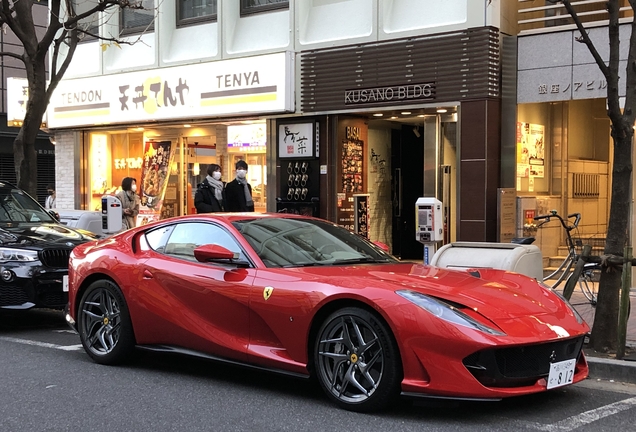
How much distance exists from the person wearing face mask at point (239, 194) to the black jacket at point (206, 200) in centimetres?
16

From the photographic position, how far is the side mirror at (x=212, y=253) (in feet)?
19.7

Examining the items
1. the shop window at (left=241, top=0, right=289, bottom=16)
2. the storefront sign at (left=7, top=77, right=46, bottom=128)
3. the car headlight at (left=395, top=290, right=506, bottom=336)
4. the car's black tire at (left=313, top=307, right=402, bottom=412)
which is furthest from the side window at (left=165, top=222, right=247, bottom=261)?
the storefront sign at (left=7, top=77, right=46, bottom=128)

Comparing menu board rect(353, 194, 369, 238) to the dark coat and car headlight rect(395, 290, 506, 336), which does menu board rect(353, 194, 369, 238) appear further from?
car headlight rect(395, 290, 506, 336)

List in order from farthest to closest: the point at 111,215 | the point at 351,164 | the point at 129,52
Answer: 1. the point at 129,52
2. the point at 351,164
3. the point at 111,215

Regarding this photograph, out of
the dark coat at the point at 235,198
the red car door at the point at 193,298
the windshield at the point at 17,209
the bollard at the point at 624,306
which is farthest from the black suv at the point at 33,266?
the bollard at the point at 624,306

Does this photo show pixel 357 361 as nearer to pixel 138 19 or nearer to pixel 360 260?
pixel 360 260

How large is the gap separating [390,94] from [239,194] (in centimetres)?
303

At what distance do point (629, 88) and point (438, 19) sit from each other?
19.7 feet

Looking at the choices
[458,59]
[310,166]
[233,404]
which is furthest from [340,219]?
[233,404]

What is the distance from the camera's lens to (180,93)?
16203mm

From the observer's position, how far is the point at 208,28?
52.9 ft

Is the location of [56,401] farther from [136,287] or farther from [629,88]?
[629,88]

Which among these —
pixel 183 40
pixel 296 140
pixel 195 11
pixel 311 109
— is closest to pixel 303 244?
pixel 311 109

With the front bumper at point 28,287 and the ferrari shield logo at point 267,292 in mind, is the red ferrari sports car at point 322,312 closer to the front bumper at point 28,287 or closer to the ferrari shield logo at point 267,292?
the ferrari shield logo at point 267,292
